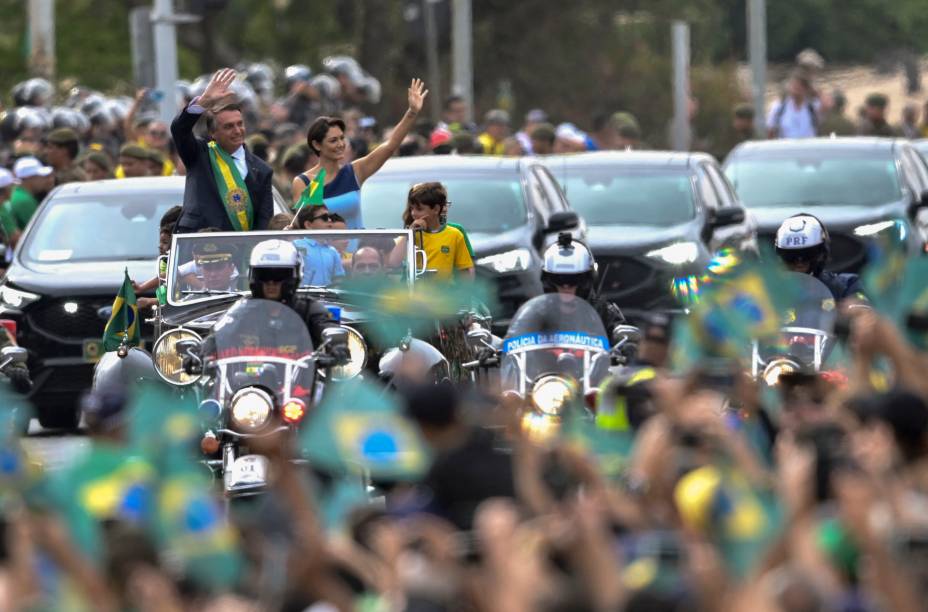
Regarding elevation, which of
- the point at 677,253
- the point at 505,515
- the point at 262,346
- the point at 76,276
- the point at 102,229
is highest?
the point at 505,515

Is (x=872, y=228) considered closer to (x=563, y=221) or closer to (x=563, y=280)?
(x=563, y=221)

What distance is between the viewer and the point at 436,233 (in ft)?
50.0

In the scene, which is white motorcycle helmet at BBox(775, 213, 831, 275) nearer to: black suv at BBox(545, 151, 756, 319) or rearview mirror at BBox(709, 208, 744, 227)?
black suv at BBox(545, 151, 756, 319)

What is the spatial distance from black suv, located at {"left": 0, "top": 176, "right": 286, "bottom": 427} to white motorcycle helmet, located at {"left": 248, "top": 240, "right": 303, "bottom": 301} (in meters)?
4.20

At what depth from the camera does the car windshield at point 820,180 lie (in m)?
22.5

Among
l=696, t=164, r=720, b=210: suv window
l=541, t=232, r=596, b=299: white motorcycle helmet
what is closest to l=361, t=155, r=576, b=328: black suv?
l=696, t=164, r=720, b=210: suv window

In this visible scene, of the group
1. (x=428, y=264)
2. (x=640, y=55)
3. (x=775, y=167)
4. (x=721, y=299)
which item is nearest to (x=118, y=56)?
(x=640, y=55)

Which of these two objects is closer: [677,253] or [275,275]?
[275,275]

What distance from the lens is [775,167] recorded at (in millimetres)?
23141

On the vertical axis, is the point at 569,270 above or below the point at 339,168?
below

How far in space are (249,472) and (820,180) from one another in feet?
39.3

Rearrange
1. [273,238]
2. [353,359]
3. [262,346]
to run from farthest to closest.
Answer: [273,238] < [353,359] < [262,346]

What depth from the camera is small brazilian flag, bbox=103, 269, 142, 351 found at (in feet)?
45.4

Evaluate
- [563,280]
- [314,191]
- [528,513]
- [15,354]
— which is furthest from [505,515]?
[314,191]
